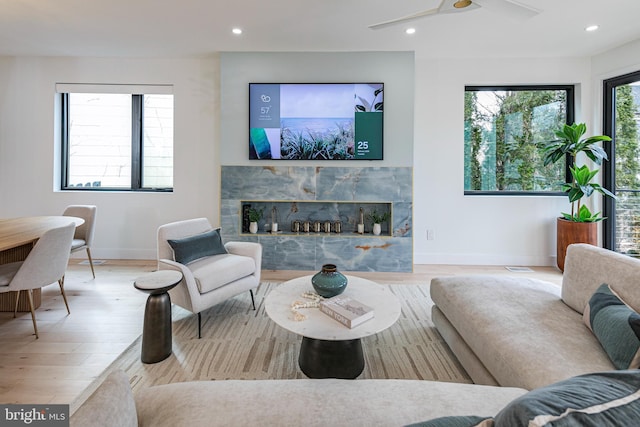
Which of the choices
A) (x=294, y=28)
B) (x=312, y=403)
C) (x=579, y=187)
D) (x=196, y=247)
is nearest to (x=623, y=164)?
(x=579, y=187)

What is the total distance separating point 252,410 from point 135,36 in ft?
13.4

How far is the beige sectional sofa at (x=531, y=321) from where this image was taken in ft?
4.50

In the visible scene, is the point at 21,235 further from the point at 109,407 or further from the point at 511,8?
the point at 511,8

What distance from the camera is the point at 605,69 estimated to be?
3.98 metres

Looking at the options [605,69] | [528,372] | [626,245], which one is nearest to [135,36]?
[528,372]

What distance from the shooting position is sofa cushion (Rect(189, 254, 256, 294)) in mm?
2438

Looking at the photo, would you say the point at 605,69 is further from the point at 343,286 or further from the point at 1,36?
the point at 1,36

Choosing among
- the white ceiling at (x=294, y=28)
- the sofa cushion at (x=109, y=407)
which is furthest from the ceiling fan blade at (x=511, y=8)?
the sofa cushion at (x=109, y=407)

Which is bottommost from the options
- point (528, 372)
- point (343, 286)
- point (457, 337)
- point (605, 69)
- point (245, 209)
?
point (457, 337)

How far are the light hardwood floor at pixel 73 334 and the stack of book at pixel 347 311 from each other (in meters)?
1.46

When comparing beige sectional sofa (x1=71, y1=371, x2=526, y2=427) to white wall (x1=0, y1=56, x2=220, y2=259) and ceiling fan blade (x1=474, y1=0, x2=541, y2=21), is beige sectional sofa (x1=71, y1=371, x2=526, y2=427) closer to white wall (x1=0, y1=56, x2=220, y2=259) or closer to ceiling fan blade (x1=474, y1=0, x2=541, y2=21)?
ceiling fan blade (x1=474, y1=0, x2=541, y2=21)

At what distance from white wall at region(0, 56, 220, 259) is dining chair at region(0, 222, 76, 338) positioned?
1993mm

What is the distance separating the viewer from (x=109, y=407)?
0.79 meters

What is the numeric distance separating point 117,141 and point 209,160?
134 centimetres
